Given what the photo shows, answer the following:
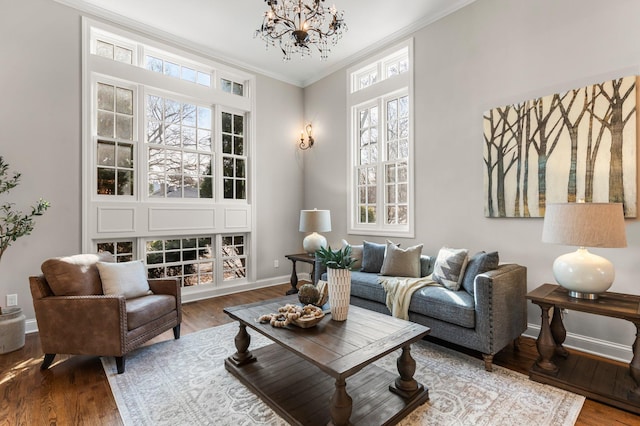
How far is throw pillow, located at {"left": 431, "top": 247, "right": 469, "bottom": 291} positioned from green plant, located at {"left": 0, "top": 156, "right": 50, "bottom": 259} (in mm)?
3951

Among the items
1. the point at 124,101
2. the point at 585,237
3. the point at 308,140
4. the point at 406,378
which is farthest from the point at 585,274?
the point at 124,101

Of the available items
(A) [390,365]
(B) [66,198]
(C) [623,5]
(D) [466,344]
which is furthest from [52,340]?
(C) [623,5]

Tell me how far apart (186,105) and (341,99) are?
2350 millimetres

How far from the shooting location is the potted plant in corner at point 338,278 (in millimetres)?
2182

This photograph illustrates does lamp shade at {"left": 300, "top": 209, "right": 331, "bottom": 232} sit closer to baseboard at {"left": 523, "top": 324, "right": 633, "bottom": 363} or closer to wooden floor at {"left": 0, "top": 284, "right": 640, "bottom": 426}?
wooden floor at {"left": 0, "top": 284, "right": 640, "bottom": 426}

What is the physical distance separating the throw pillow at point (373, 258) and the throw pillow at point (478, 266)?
3.40 ft

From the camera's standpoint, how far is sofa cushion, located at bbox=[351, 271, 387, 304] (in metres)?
3.19

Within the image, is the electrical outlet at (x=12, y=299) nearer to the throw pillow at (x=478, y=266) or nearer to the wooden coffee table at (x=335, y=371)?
the wooden coffee table at (x=335, y=371)

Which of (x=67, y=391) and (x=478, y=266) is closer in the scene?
(x=67, y=391)

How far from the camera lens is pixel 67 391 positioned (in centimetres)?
216

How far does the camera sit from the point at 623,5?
254cm

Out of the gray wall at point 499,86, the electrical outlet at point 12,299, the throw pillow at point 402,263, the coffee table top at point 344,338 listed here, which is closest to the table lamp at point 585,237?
the gray wall at point 499,86

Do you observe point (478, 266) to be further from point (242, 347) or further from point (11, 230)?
point (11, 230)

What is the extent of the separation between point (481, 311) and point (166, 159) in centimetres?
415
